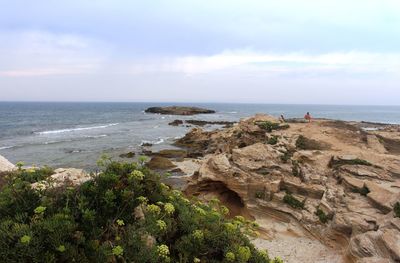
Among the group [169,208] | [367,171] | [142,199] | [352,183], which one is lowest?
[352,183]

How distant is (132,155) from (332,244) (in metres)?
25.3

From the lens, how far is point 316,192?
16203mm

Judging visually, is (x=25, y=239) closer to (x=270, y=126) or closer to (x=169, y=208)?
(x=169, y=208)

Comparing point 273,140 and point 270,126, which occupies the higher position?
point 270,126

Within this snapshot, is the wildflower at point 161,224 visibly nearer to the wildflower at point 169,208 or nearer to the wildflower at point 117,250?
the wildflower at point 169,208

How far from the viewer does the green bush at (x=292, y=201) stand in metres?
15.9

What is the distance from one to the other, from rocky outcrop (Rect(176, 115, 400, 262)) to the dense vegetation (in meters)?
6.91

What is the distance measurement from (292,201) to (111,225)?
1226 cm

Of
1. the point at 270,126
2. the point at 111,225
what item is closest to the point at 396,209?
the point at 111,225

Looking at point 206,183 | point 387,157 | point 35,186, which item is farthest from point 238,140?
point 35,186

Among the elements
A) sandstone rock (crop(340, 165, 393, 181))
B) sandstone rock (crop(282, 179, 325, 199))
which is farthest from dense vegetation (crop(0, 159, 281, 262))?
sandstone rock (crop(340, 165, 393, 181))

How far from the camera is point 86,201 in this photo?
5.44 meters

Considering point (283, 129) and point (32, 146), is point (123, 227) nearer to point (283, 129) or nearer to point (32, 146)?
point (283, 129)

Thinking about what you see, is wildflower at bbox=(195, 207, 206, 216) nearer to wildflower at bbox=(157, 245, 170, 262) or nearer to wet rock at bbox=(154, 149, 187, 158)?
wildflower at bbox=(157, 245, 170, 262)
